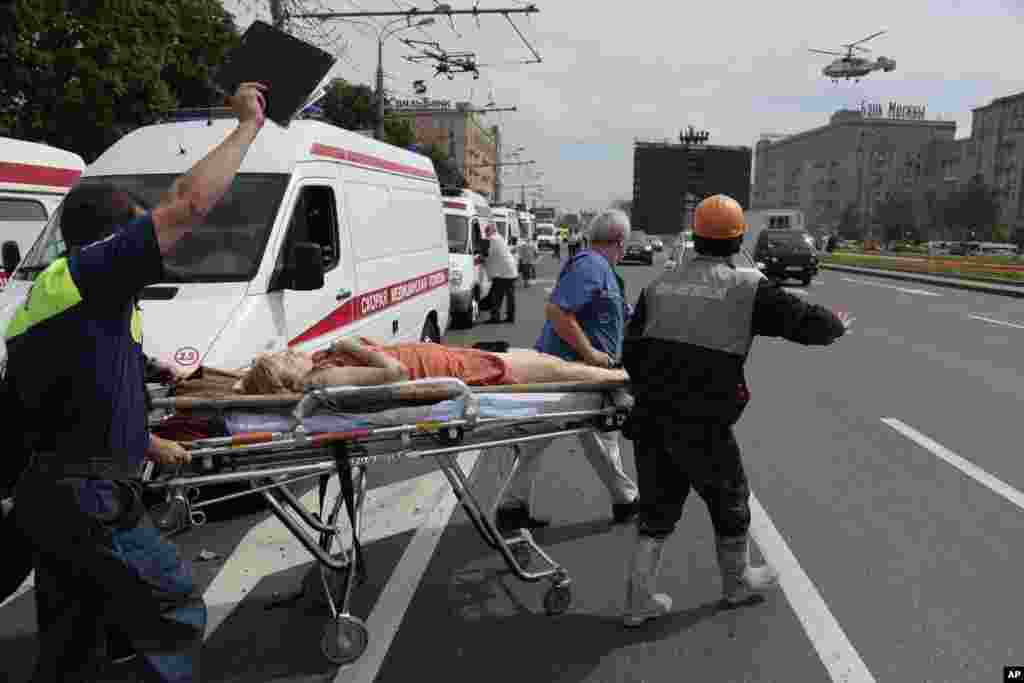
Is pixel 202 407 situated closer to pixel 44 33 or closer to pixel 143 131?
pixel 143 131

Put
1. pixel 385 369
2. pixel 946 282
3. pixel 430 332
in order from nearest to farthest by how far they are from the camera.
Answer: pixel 385 369
pixel 430 332
pixel 946 282

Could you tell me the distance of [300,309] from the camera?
5719mm

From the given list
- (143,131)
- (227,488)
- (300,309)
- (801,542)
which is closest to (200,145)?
(143,131)

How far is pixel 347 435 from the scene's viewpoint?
10.3 feet

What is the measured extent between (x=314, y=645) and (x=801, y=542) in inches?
110

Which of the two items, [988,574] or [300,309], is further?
[300,309]

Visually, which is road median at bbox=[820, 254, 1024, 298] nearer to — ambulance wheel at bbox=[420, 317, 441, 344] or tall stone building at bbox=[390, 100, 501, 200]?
ambulance wheel at bbox=[420, 317, 441, 344]

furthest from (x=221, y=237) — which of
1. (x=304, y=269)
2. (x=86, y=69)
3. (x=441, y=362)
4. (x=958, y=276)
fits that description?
(x=958, y=276)

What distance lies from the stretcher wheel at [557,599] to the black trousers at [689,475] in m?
0.46

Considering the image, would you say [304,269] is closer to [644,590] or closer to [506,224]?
[644,590]

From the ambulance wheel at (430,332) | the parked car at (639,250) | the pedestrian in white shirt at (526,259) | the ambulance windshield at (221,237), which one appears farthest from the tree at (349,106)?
the ambulance windshield at (221,237)

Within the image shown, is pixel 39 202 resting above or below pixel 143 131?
below

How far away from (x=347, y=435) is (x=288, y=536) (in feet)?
6.41

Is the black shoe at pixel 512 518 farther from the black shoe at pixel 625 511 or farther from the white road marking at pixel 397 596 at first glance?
the black shoe at pixel 625 511
